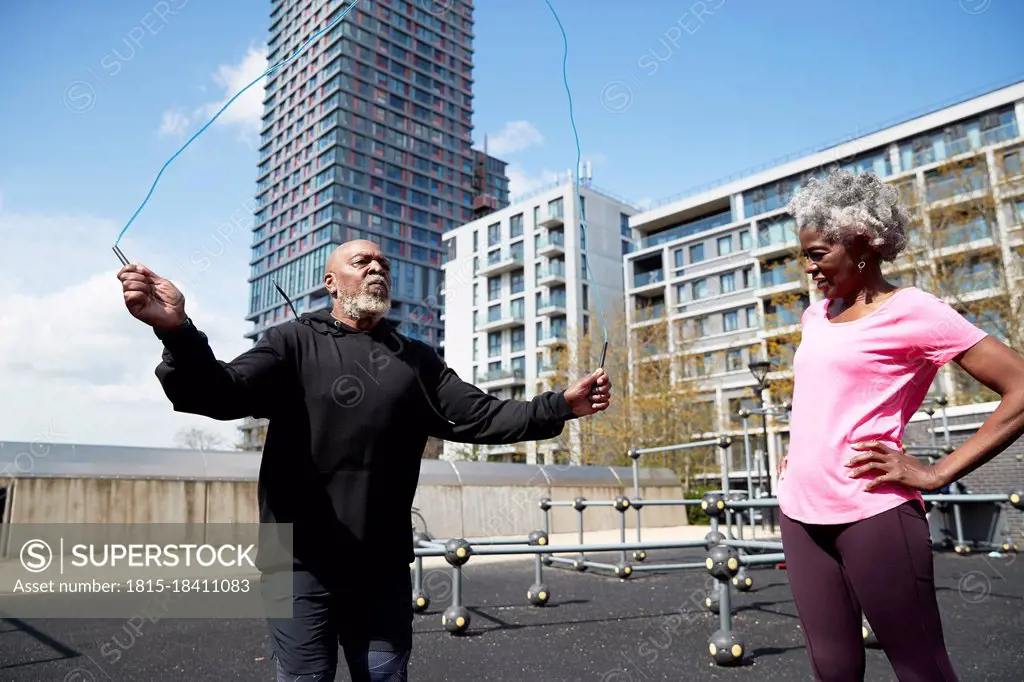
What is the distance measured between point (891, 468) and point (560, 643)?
160 inches

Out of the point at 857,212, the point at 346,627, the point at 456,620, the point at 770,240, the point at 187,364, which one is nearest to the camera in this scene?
the point at 187,364

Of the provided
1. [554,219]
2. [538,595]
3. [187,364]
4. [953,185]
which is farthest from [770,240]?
[187,364]

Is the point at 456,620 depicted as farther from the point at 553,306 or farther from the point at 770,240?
the point at 553,306

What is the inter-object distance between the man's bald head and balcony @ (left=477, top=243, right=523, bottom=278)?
175 feet

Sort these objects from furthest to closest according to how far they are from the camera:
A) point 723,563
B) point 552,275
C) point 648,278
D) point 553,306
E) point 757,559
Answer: point 552,275, point 553,306, point 648,278, point 757,559, point 723,563

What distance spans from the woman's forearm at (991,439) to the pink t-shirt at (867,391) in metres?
0.10

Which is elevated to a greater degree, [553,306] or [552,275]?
[552,275]

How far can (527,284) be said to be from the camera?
55.4 metres

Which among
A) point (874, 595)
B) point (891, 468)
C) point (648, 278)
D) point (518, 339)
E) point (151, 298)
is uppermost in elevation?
point (648, 278)

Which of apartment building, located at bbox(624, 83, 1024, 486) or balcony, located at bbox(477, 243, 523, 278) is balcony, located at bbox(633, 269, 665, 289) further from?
balcony, located at bbox(477, 243, 523, 278)

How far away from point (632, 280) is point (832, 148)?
52.1 ft

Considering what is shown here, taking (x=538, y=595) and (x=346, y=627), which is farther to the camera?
(x=538, y=595)

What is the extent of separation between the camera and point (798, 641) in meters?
5.34

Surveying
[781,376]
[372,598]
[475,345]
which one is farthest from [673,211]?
[372,598]
